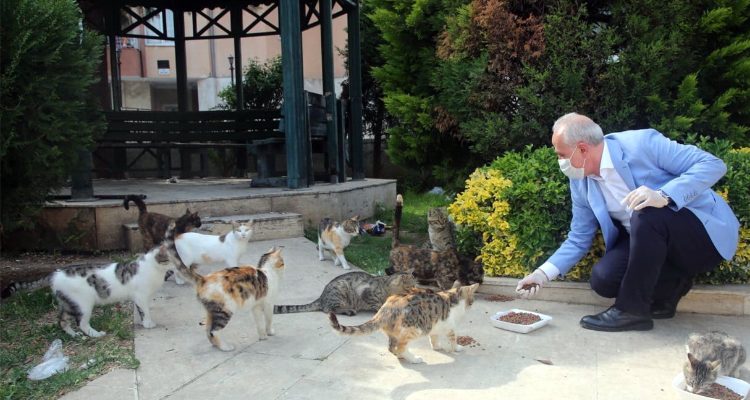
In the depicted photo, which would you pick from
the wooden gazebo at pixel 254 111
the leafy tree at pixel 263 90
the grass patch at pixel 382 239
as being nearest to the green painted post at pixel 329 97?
the wooden gazebo at pixel 254 111

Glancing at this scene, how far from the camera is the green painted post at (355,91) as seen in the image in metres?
8.87

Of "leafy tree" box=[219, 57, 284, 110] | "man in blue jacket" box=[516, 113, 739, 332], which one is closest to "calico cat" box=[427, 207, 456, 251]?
"man in blue jacket" box=[516, 113, 739, 332]

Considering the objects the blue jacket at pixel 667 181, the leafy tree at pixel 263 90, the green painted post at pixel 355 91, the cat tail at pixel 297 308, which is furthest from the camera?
the leafy tree at pixel 263 90

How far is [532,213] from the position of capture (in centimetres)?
450

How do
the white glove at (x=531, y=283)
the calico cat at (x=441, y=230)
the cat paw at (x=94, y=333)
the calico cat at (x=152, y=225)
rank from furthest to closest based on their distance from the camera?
the calico cat at (x=441, y=230) < the calico cat at (x=152, y=225) < the cat paw at (x=94, y=333) < the white glove at (x=531, y=283)

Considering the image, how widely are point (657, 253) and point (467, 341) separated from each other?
4.11 feet

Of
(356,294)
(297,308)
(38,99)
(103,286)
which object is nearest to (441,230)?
(356,294)

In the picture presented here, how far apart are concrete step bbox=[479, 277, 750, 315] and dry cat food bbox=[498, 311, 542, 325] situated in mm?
615

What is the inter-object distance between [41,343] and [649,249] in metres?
3.80

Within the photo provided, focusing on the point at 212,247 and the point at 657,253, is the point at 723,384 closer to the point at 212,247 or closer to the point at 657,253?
the point at 657,253

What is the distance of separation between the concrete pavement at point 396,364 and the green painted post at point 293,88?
3277mm

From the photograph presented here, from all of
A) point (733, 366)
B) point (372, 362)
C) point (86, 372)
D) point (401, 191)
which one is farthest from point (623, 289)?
point (401, 191)

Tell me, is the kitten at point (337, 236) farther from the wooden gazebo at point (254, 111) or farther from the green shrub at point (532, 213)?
the wooden gazebo at point (254, 111)

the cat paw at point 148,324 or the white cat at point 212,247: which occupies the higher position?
the white cat at point 212,247
